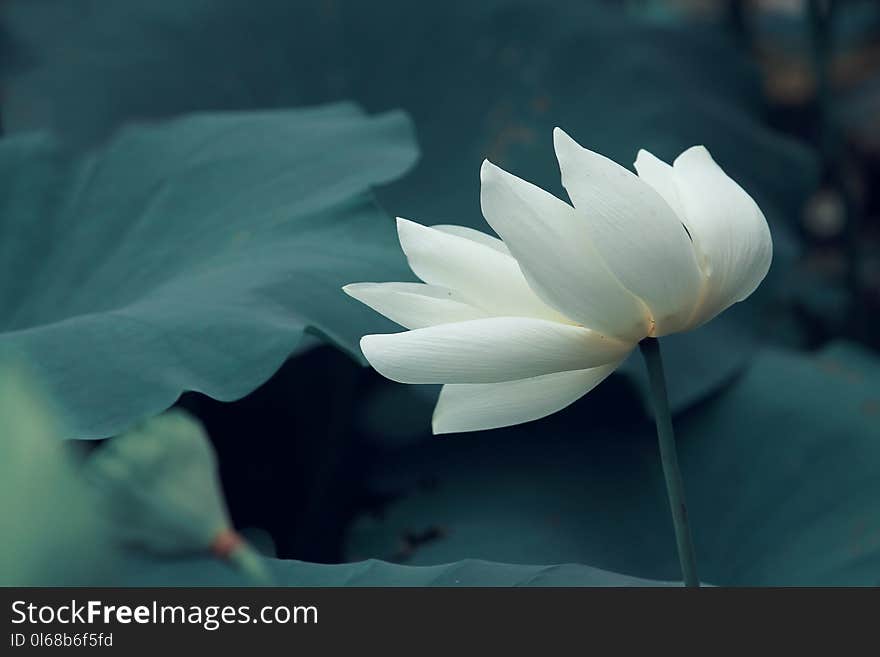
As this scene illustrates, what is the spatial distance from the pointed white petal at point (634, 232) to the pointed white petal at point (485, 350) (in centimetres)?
3

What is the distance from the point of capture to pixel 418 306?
473mm

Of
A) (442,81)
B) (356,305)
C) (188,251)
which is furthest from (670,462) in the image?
(442,81)

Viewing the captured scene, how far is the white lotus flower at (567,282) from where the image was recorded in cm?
43

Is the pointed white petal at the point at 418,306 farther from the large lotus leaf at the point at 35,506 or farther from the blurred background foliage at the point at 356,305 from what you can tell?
the large lotus leaf at the point at 35,506

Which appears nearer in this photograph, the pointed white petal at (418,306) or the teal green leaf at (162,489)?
the teal green leaf at (162,489)

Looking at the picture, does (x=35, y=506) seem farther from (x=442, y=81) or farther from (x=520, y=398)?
(x=442, y=81)

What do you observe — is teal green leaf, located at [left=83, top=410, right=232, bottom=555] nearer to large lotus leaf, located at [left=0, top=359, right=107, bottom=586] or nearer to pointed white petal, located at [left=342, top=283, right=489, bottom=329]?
large lotus leaf, located at [left=0, top=359, right=107, bottom=586]

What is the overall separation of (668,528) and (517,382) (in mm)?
557

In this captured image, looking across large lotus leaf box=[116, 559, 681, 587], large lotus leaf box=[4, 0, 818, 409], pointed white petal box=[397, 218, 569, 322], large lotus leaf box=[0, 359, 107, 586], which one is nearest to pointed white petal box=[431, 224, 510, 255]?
pointed white petal box=[397, 218, 569, 322]

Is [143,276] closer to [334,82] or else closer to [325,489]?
[325,489]

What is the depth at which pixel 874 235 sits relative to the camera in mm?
1946

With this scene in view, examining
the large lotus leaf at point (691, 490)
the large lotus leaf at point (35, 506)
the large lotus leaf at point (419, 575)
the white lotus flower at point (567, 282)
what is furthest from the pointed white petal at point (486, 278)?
the large lotus leaf at point (691, 490)

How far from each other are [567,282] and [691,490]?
24.9 inches

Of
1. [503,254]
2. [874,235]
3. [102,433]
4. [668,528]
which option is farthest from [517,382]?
[874,235]
